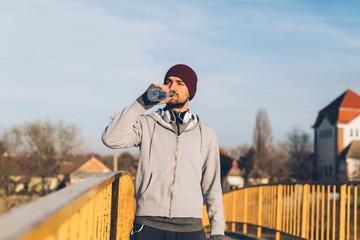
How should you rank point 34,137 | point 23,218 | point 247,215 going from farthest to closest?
point 34,137 < point 247,215 < point 23,218

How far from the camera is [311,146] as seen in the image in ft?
261

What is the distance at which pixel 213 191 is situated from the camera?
11.9ft

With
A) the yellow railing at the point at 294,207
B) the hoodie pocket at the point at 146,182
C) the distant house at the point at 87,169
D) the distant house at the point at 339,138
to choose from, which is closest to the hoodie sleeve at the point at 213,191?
the hoodie pocket at the point at 146,182

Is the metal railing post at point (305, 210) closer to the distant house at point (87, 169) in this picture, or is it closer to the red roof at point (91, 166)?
the distant house at point (87, 169)

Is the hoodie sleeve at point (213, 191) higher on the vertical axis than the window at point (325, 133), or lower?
lower

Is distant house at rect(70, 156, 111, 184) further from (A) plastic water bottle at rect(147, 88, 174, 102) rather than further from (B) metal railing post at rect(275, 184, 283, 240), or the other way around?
(A) plastic water bottle at rect(147, 88, 174, 102)

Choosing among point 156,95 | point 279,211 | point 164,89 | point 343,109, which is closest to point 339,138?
point 343,109

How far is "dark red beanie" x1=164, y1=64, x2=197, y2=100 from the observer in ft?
11.9

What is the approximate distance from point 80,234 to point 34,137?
71.0 m

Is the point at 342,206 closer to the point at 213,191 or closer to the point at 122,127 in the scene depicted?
the point at 213,191

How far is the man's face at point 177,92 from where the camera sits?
11.7ft

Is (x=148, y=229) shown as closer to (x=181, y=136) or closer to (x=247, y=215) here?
(x=181, y=136)

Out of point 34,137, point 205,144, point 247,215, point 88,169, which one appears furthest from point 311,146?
point 205,144

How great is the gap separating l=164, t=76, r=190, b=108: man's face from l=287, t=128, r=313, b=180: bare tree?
6696 centimetres
